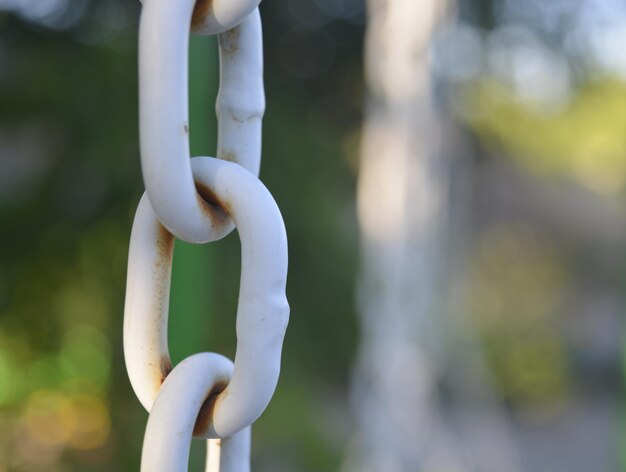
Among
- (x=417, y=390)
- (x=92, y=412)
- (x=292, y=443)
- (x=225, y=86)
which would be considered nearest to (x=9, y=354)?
(x=92, y=412)

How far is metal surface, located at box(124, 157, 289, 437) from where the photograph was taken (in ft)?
0.82

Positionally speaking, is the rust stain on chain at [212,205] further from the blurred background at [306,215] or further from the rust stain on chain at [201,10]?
the blurred background at [306,215]

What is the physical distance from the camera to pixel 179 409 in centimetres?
26

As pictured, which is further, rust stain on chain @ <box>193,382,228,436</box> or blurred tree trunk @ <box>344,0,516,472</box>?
blurred tree trunk @ <box>344,0,516,472</box>

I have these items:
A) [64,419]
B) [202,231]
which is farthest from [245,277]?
Answer: [64,419]

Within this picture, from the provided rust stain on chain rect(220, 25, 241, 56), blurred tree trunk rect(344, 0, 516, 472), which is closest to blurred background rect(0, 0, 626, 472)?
blurred tree trunk rect(344, 0, 516, 472)

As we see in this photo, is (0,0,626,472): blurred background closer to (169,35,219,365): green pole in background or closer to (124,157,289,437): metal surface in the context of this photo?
(169,35,219,365): green pole in background

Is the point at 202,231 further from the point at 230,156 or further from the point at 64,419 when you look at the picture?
the point at 64,419

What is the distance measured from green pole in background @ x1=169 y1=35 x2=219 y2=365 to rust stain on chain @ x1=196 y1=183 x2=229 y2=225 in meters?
1.21

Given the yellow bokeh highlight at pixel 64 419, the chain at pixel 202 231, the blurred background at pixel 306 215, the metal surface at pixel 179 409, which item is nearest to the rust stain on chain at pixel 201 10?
the chain at pixel 202 231

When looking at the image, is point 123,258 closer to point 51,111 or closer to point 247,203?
point 51,111

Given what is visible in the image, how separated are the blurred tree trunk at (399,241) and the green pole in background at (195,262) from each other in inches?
11.7

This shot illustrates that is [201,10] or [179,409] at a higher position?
[201,10]

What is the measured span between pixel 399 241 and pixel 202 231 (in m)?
1.27
